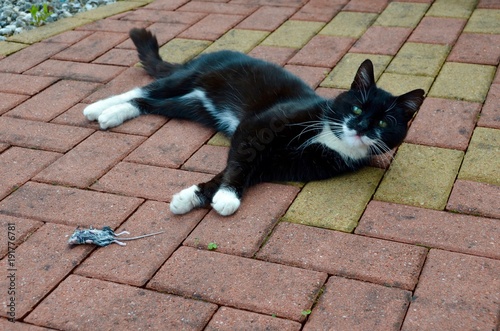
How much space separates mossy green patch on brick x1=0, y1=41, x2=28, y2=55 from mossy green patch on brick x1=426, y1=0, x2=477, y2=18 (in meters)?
2.88

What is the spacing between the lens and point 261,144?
3053 millimetres

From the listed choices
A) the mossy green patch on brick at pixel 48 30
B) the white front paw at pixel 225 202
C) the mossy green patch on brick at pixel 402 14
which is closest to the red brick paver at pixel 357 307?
the white front paw at pixel 225 202

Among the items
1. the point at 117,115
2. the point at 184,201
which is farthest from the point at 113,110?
the point at 184,201

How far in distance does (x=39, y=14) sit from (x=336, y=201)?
126 inches

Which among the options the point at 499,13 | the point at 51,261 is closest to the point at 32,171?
the point at 51,261

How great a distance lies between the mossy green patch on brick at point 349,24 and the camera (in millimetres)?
4664

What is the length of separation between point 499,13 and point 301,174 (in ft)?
8.79

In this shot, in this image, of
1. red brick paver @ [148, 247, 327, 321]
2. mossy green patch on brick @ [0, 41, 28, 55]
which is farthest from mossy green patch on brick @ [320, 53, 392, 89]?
mossy green patch on brick @ [0, 41, 28, 55]

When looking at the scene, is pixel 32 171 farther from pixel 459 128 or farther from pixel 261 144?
pixel 459 128

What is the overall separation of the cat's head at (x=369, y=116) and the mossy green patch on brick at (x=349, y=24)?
5.55ft

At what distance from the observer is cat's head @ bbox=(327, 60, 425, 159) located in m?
2.94

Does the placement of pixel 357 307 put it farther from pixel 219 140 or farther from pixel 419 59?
pixel 419 59

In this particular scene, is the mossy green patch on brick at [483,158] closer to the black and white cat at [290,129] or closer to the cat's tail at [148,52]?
the black and white cat at [290,129]

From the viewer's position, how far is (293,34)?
4684 mm
